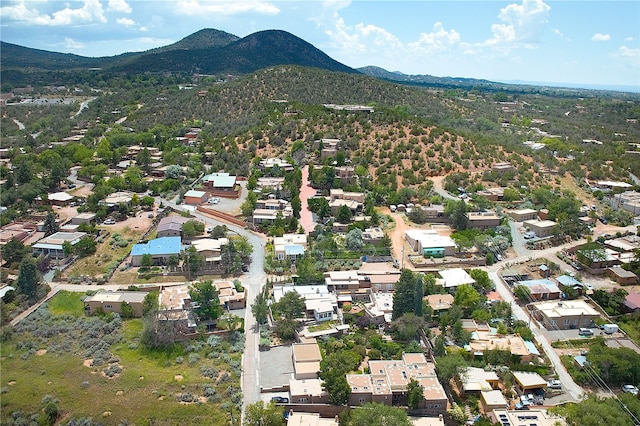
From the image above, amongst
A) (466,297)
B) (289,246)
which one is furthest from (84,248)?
(466,297)

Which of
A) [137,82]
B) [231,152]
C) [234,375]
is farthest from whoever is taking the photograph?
[137,82]

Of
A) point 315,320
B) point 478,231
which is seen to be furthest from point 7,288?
point 478,231

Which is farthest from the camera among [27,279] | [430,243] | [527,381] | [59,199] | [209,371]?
[59,199]

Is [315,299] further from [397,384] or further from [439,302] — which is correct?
[397,384]

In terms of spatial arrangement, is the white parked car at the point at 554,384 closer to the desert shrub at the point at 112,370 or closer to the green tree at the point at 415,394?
the green tree at the point at 415,394

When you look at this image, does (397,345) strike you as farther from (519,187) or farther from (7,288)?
(519,187)

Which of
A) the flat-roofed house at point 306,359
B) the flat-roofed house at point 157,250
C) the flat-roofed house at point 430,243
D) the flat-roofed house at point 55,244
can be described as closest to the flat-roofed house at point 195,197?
the flat-roofed house at point 157,250
